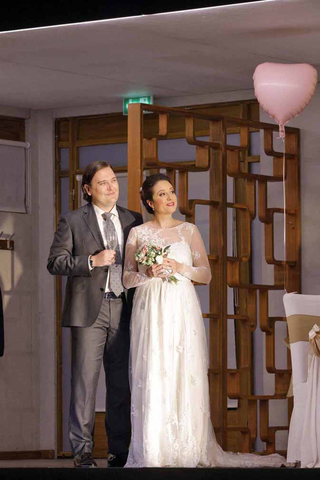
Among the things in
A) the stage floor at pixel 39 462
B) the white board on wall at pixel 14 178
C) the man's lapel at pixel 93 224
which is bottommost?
the stage floor at pixel 39 462

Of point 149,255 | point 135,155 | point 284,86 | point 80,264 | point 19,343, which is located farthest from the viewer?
point 19,343

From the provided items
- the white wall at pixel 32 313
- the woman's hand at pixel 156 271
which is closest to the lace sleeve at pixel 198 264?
the woman's hand at pixel 156 271

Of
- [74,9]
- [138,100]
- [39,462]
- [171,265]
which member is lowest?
[39,462]

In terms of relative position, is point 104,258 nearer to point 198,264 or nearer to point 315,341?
point 198,264

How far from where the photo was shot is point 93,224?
223 inches

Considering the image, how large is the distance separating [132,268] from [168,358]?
51 centimetres

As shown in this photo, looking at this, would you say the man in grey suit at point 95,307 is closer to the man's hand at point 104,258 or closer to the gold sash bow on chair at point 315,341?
the man's hand at point 104,258

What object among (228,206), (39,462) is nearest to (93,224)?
(228,206)

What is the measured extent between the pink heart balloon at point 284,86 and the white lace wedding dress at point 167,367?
3.98 ft

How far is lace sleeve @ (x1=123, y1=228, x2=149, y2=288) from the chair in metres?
0.93

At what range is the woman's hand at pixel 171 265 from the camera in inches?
214

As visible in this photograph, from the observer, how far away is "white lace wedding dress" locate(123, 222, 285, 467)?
5.48m

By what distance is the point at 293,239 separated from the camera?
7184 millimetres

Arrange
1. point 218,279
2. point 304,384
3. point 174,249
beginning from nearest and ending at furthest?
point 174,249 → point 304,384 → point 218,279
